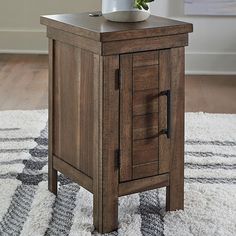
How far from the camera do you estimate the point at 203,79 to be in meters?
3.99

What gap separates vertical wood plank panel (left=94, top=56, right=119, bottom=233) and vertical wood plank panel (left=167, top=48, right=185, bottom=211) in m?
0.20

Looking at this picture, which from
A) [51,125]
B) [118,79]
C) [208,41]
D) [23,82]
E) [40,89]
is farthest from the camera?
[208,41]

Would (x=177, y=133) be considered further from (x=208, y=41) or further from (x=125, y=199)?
(x=208, y=41)

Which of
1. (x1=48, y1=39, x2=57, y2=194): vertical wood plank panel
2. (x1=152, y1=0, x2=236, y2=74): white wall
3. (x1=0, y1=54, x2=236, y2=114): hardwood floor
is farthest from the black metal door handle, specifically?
(x1=152, y1=0, x2=236, y2=74): white wall

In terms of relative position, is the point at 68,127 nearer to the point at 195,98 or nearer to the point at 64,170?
the point at 64,170

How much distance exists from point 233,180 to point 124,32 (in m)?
0.80

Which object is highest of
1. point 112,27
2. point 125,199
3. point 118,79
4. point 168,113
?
point 112,27

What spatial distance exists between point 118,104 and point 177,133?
245mm

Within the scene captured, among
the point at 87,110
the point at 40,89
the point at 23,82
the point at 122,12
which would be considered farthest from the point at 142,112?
the point at 23,82

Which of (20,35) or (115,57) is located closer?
(115,57)

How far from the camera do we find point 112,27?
1896 mm

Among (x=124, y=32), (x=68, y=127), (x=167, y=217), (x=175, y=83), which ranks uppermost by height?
(x=124, y=32)

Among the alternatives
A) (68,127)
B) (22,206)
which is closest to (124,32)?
(68,127)

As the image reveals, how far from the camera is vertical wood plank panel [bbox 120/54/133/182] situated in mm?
1883
